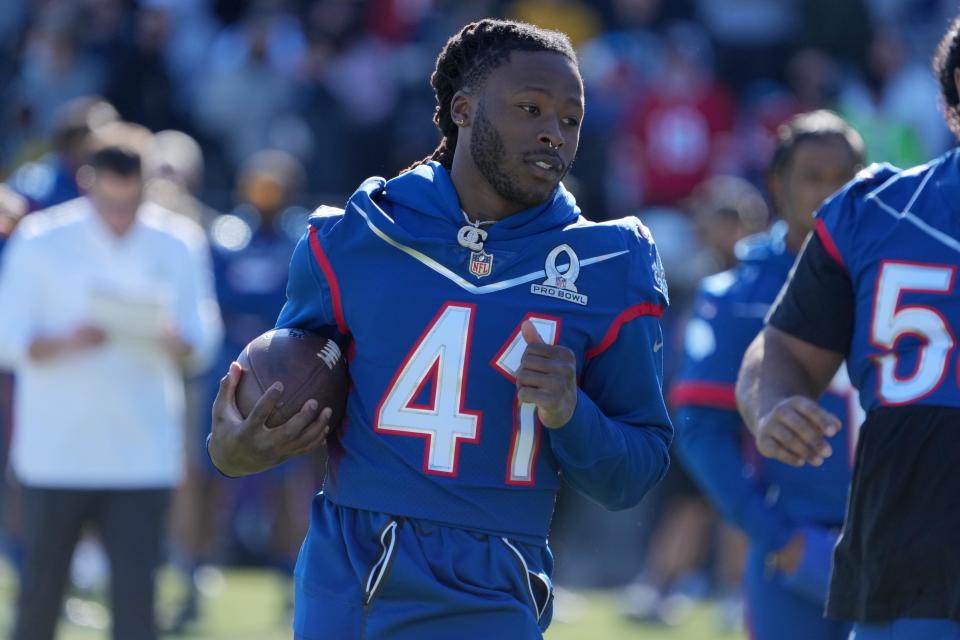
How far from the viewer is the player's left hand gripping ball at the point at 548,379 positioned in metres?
3.23

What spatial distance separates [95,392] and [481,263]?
354 centimetres

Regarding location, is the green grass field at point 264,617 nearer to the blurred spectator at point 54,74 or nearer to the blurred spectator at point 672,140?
the blurred spectator at point 672,140

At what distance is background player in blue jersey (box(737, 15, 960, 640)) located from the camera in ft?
11.3

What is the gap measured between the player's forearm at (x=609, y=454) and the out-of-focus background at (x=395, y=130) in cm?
595

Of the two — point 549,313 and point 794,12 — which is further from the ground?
point 794,12

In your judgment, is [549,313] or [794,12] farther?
[794,12]

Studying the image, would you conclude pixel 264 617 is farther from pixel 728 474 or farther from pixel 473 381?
pixel 473 381

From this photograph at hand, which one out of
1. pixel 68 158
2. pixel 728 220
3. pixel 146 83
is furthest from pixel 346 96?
pixel 68 158

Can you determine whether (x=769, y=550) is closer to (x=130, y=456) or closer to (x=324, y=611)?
(x=324, y=611)

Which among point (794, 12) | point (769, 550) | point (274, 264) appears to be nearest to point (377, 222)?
point (769, 550)

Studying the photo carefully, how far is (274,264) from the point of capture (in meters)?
10.0

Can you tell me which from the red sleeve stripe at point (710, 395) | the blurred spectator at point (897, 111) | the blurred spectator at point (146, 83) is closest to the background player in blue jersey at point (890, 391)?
the red sleeve stripe at point (710, 395)

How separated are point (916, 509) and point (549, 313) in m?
0.91

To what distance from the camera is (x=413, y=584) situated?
10.9 feet
